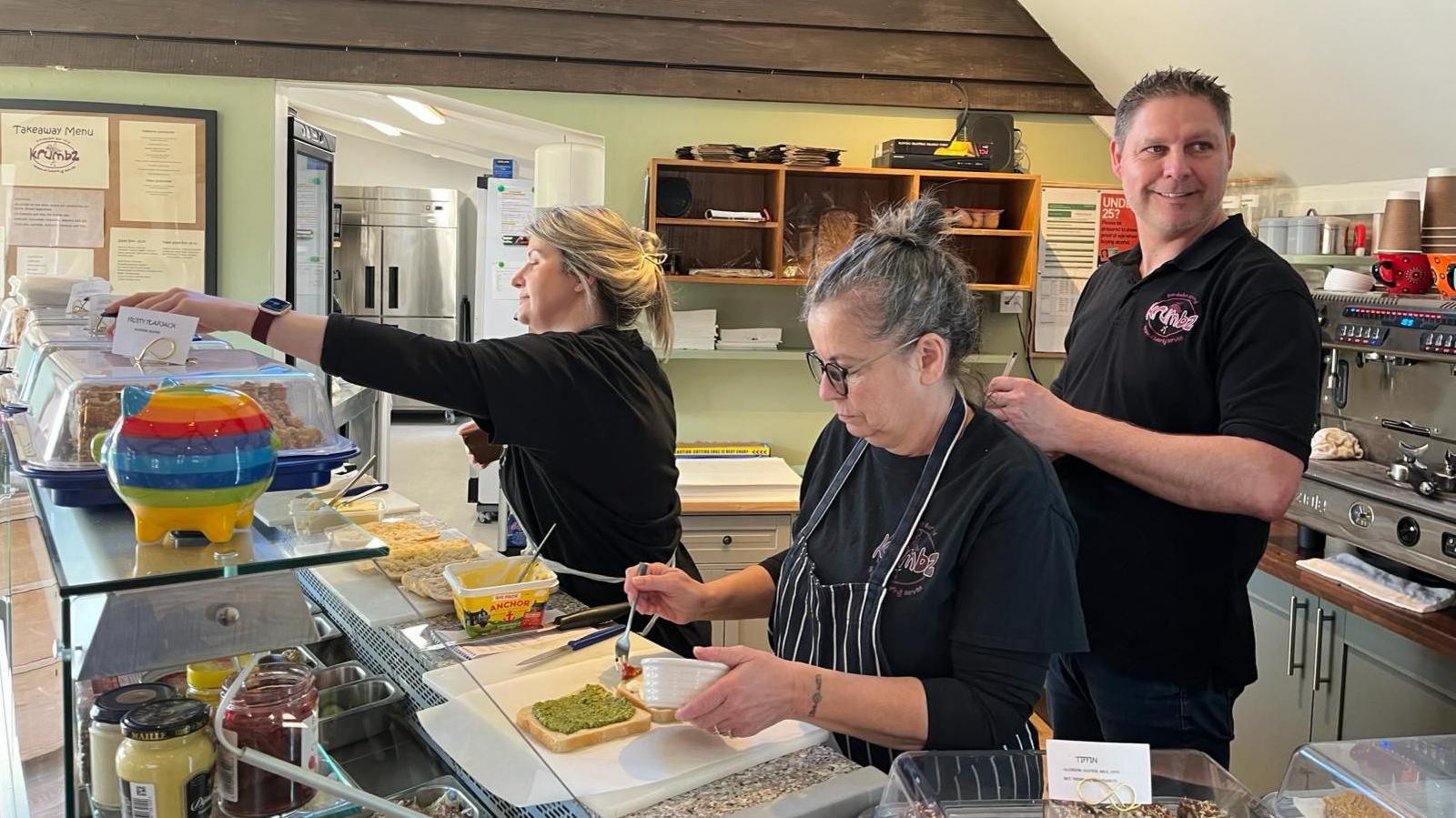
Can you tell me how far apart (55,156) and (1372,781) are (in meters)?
4.38

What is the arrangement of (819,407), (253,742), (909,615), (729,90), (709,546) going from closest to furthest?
(253,742) → (909,615) → (709,546) → (729,90) → (819,407)

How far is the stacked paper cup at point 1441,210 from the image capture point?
2969 mm

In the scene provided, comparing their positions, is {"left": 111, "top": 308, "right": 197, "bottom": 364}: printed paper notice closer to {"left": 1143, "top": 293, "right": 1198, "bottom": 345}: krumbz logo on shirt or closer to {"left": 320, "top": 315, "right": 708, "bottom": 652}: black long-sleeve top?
{"left": 320, "top": 315, "right": 708, "bottom": 652}: black long-sleeve top

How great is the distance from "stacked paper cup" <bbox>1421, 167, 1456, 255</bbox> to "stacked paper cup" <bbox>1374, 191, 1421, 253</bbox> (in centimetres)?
2

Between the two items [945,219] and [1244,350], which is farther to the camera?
[1244,350]

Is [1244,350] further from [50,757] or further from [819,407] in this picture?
[819,407]

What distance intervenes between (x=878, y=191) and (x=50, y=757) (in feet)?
11.8

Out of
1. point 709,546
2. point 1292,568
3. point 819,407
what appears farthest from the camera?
point 819,407

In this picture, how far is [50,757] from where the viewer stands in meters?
1.38

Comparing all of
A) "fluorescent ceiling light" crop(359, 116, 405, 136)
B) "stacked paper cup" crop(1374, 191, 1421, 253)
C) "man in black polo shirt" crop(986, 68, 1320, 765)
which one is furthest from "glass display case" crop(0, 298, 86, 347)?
"stacked paper cup" crop(1374, 191, 1421, 253)

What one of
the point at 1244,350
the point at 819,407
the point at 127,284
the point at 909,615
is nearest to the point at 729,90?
the point at 819,407

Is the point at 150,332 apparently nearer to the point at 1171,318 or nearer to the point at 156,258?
the point at 1171,318

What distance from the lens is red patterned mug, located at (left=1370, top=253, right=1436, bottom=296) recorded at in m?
3.04

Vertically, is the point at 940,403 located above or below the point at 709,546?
above
